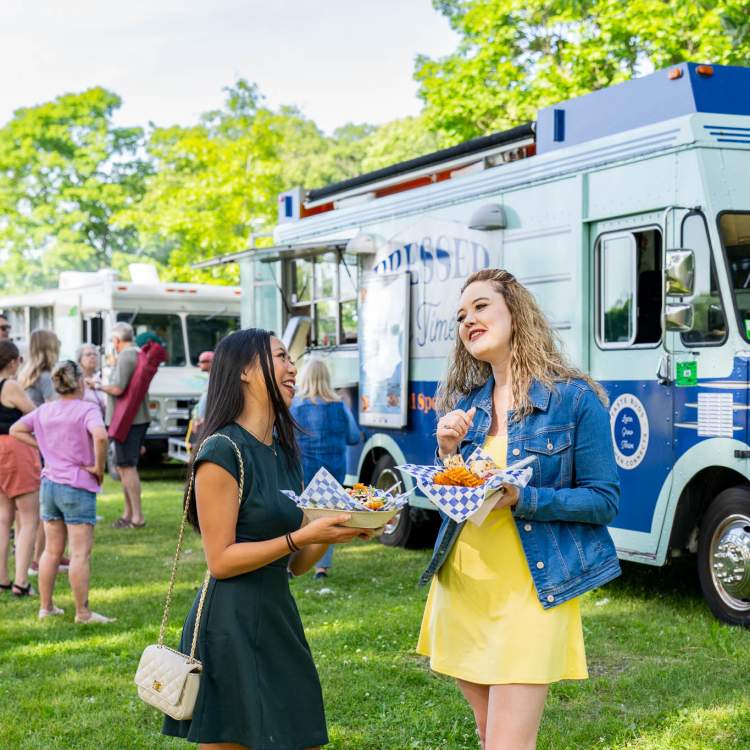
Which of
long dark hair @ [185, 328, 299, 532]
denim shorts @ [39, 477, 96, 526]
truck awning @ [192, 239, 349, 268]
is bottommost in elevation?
denim shorts @ [39, 477, 96, 526]

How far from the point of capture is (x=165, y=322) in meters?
18.2

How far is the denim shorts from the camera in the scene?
7477 millimetres

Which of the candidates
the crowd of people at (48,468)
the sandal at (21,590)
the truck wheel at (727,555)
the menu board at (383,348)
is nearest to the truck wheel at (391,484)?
the menu board at (383,348)

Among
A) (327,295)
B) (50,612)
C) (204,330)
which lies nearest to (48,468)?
(50,612)

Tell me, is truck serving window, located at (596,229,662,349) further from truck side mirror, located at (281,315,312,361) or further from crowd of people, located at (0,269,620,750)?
truck side mirror, located at (281,315,312,361)

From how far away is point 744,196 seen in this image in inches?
277

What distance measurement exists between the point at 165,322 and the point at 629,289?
38.3ft

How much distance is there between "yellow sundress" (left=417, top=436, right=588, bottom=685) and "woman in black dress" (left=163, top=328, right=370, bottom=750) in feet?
1.16

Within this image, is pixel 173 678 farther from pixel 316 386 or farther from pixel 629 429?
pixel 316 386

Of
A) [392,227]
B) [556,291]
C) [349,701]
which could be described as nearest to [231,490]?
[349,701]

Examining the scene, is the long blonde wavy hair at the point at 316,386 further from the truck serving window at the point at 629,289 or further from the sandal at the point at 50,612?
the sandal at the point at 50,612

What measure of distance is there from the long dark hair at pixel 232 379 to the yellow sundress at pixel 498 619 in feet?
2.38

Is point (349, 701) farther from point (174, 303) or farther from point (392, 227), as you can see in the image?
point (174, 303)

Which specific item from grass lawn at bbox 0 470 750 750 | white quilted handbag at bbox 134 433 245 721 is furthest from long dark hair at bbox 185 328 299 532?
grass lawn at bbox 0 470 750 750
